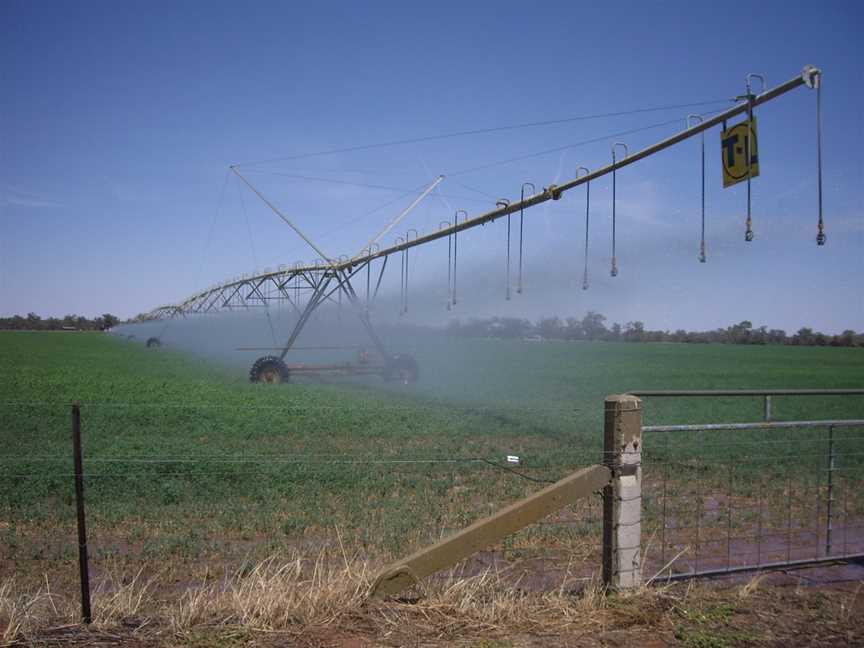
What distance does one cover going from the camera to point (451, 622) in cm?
442

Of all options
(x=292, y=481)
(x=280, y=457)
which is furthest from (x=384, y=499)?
(x=280, y=457)

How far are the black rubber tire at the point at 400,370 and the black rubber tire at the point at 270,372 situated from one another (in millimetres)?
3615

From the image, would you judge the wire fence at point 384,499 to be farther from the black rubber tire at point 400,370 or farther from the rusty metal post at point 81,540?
the black rubber tire at point 400,370

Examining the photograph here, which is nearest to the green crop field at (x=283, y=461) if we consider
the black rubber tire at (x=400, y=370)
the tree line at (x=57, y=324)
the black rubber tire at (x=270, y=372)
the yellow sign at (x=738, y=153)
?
the black rubber tire at (x=270, y=372)

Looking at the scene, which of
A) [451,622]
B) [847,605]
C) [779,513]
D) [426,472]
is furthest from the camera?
[426,472]

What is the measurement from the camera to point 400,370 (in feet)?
Result: 86.0

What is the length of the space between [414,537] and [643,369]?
1521 inches

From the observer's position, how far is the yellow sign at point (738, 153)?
905 centimetres

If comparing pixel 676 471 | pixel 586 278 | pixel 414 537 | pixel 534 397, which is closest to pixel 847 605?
pixel 414 537

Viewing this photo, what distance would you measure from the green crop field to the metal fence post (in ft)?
3.59

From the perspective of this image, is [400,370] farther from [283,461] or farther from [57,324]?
[57,324]

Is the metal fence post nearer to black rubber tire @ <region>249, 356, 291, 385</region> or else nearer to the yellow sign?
the yellow sign

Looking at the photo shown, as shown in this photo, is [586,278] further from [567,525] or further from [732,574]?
[732,574]

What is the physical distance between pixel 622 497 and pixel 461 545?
122cm
